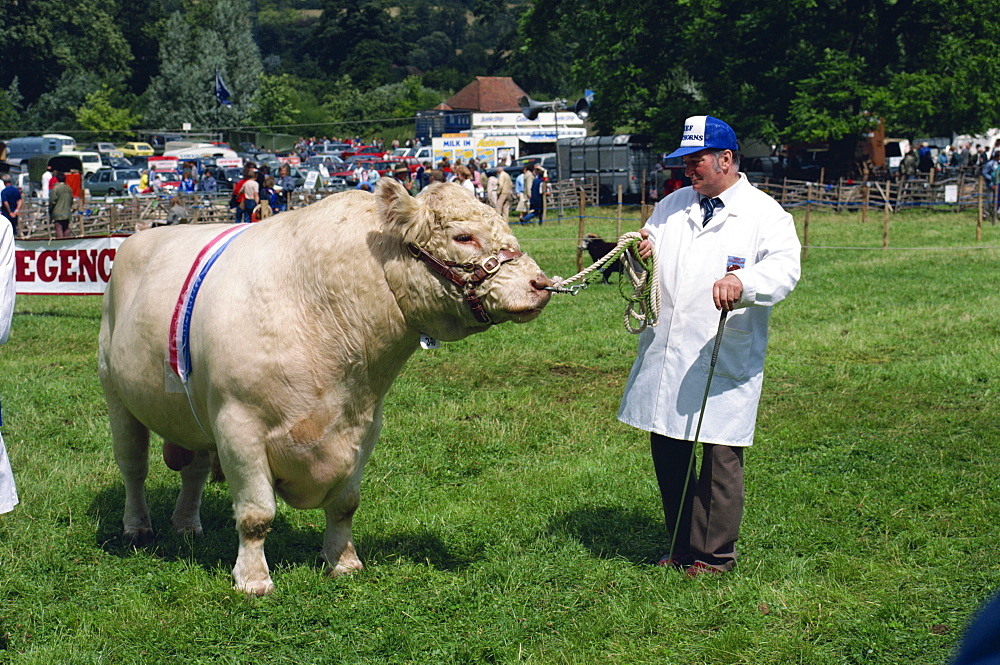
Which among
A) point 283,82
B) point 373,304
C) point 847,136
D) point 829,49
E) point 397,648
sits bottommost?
point 397,648

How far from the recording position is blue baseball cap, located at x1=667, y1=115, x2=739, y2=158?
4977 mm

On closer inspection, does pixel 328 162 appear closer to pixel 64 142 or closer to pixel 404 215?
pixel 64 142

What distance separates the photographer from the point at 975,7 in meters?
32.1

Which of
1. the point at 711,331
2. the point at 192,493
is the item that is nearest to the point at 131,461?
the point at 192,493

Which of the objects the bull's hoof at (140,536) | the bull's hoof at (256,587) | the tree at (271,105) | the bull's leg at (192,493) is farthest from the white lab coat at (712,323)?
the tree at (271,105)

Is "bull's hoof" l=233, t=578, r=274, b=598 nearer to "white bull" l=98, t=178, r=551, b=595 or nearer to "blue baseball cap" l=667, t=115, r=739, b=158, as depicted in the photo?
"white bull" l=98, t=178, r=551, b=595

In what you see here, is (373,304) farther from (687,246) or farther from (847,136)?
(847,136)

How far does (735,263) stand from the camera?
16.3ft

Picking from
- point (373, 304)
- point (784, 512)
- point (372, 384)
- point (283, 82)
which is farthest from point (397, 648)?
point (283, 82)

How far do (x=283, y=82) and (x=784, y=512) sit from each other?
317ft

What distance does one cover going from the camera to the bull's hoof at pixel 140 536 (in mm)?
5843

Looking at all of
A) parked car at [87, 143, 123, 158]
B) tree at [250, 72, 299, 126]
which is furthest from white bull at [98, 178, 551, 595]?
tree at [250, 72, 299, 126]

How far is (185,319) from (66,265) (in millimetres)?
8706

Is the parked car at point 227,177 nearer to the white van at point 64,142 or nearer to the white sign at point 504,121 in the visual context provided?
the white sign at point 504,121
